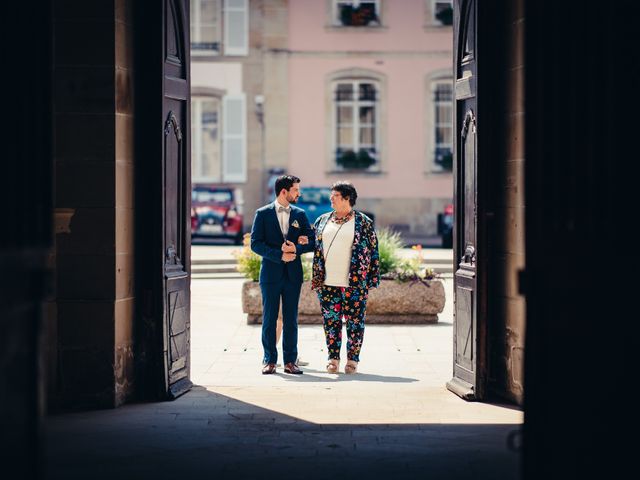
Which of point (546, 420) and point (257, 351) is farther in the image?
point (257, 351)

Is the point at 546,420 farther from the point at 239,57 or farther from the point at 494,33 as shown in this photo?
the point at 239,57

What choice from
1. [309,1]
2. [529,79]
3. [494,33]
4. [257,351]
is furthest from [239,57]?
[529,79]

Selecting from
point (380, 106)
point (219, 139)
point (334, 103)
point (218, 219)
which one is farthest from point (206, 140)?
point (380, 106)

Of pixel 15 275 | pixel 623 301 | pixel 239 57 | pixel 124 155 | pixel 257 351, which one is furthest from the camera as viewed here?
pixel 239 57

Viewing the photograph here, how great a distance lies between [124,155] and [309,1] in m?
24.3

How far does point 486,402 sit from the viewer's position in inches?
357

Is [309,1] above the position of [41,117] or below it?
above

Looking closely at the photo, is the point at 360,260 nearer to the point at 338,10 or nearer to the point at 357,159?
the point at 357,159

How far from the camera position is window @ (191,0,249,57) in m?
32.0

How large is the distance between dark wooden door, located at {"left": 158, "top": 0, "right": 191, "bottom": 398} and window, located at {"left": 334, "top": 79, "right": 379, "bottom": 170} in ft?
74.9

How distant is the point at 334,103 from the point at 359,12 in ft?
8.36

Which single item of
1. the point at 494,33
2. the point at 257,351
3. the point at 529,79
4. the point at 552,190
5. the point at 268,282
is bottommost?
the point at 257,351

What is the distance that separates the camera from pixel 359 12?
3234 cm

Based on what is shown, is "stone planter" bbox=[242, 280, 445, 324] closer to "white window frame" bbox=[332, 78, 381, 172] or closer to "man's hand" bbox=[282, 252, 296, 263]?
"man's hand" bbox=[282, 252, 296, 263]
